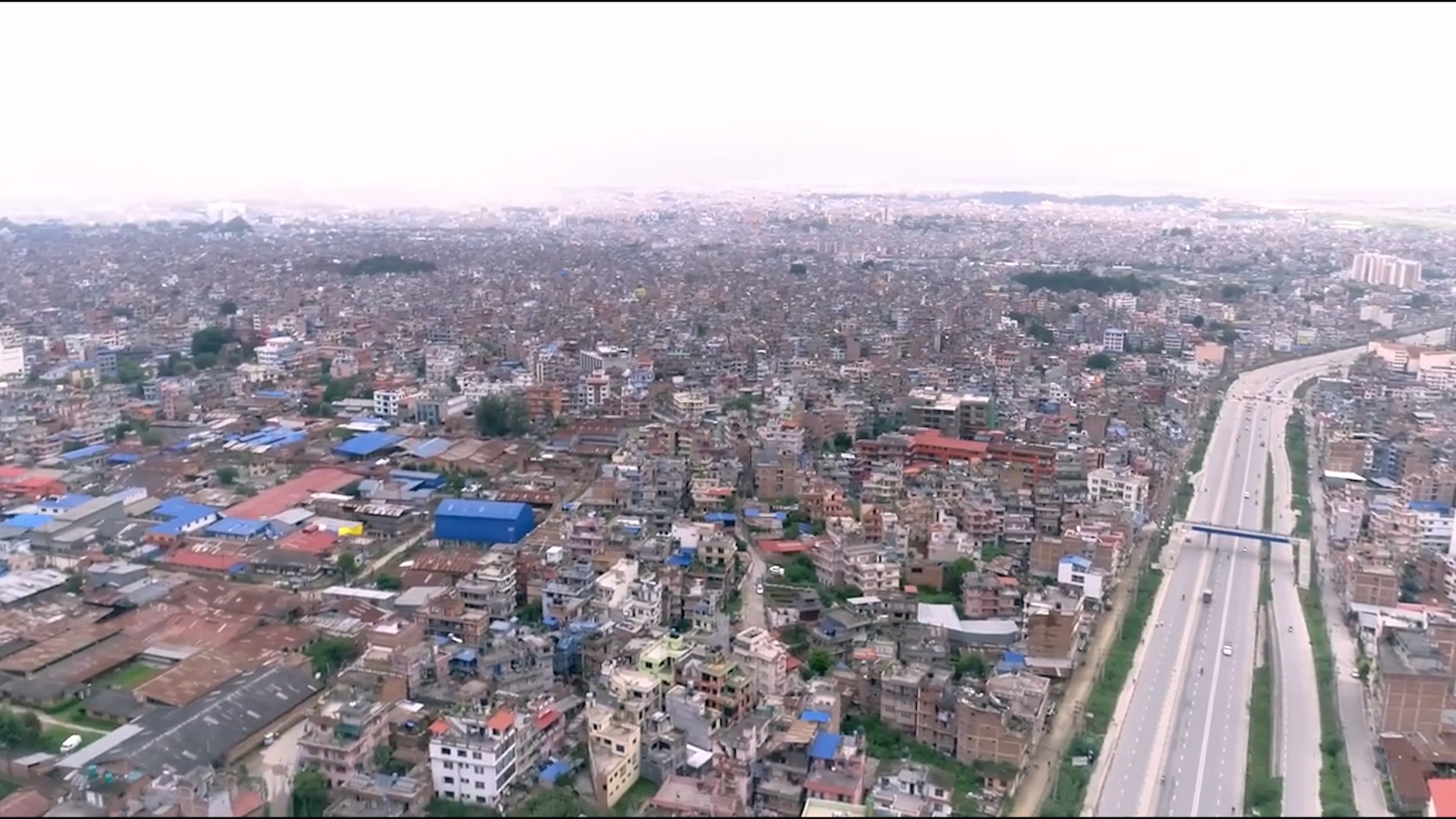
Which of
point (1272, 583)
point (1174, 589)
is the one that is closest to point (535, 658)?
point (1174, 589)

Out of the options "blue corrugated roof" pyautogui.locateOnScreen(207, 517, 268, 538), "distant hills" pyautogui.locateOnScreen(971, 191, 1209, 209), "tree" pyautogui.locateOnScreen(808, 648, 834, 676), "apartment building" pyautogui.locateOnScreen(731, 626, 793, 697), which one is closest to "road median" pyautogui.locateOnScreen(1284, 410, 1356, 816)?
"tree" pyautogui.locateOnScreen(808, 648, 834, 676)

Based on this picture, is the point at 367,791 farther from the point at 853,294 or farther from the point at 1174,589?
the point at 853,294

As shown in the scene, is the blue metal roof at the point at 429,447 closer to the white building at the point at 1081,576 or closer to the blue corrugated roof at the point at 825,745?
the white building at the point at 1081,576

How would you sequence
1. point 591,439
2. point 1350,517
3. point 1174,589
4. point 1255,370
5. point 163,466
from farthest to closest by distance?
point 1255,370 < point 591,439 < point 163,466 < point 1350,517 < point 1174,589

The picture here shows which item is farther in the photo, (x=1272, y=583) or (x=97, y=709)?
(x=1272, y=583)

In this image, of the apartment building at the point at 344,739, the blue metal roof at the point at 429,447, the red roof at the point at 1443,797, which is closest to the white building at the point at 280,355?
the blue metal roof at the point at 429,447

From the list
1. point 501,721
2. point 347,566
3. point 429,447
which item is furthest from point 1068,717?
point 429,447

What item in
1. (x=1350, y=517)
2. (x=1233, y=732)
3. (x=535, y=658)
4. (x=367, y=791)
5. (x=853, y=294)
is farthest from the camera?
(x=853, y=294)
